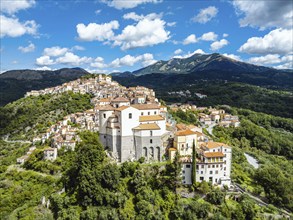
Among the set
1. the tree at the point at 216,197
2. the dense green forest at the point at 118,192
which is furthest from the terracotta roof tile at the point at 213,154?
the tree at the point at 216,197


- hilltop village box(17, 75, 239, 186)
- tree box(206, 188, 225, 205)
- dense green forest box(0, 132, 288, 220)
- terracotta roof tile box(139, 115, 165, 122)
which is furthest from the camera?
terracotta roof tile box(139, 115, 165, 122)

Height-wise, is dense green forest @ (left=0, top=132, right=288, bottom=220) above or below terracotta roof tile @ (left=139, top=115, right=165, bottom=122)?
below

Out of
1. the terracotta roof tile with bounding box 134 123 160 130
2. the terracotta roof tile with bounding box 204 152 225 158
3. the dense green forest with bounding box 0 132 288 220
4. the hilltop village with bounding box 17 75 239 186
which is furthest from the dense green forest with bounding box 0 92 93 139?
the terracotta roof tile with bounding box 204 152 225 158

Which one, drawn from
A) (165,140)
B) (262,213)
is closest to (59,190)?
(165,140)

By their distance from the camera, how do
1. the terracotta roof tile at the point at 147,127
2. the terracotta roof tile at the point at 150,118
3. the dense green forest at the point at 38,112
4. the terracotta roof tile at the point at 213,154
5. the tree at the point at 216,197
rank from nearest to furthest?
the tree at the point at 216,197 → the terracotta roof tile at the point at 213,154 → the terracotta roof tile at the point at 147,127 → the terracotta roof tile at the point at 150,118 → the dense green forest at the point at 38,112

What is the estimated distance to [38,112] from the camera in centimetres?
9450

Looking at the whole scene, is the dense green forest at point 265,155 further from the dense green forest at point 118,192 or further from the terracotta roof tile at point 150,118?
the terracotta roof tile at point 150,118

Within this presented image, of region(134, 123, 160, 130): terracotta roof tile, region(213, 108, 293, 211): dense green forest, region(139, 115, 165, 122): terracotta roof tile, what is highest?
region(139, 115, 165, 122): terracotta roof tile

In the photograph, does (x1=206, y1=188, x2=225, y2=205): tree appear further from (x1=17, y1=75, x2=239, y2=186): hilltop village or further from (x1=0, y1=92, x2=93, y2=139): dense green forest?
(x1=0, y1=92, x2=93, y2=139): dense green forest

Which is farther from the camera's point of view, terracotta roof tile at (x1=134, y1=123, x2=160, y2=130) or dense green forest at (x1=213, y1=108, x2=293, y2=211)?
dense green forest at (x1=213, y1=108, x2=293, y2=211)

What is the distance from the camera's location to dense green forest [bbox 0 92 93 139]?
8512 centimetres

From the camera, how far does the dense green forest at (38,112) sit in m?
85.1

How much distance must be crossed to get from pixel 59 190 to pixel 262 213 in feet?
104

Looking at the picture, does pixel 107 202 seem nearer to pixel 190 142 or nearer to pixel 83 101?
pixel 190 142
